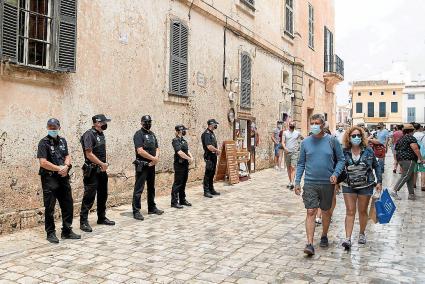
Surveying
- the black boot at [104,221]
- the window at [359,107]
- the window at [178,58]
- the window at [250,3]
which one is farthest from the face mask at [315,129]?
the window at [359,107]

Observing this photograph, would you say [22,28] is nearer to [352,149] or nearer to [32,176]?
[32,176]

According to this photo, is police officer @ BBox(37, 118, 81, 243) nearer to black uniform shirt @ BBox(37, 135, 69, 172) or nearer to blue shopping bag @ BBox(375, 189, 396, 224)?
black uniform shirt @ BBox(37, 135, 69, 172)

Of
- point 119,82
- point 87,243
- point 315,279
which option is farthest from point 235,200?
point 315,279

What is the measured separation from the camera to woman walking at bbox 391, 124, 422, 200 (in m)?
9.25

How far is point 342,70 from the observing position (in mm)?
24328

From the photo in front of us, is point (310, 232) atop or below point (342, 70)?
below

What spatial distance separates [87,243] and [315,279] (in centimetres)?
302

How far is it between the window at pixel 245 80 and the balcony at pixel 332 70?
9.63m

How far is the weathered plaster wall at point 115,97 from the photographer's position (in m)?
6.00

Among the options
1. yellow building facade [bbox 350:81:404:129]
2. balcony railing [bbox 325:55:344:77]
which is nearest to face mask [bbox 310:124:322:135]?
balcony railing [bbox 325:55:344:77]

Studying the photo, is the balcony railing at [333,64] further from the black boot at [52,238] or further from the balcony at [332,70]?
the black boot at [52,238]

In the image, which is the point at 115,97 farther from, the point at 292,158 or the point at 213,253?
the point at 292,158

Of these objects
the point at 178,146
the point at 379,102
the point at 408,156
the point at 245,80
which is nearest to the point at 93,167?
the point at 178,146

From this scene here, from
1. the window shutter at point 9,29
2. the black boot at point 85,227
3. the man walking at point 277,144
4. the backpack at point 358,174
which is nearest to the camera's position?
the backpack at point 358,174
